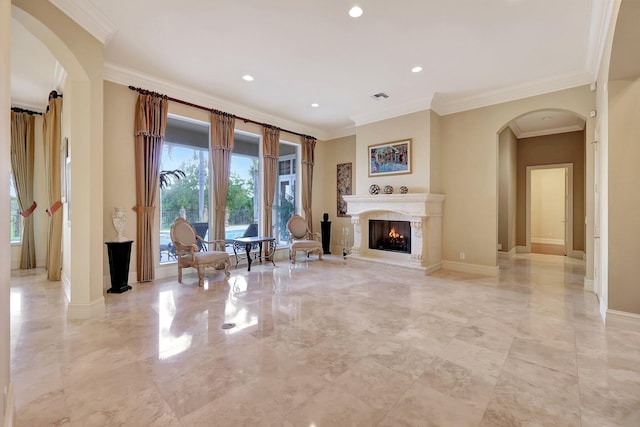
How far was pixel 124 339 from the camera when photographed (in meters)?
2.78

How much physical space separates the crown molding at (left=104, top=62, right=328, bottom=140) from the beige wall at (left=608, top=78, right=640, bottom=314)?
5655mm

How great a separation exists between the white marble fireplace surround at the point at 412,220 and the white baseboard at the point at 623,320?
2.65 metres

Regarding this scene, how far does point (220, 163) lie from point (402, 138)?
148 inches

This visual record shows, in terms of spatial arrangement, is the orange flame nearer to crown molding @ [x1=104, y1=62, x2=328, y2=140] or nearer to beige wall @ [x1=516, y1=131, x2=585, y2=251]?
crown molding @ [x1=104, y1=62, x2=328, y2=140]

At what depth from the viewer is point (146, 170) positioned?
15.8ft

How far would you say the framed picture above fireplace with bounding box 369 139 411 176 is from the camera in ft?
19.8

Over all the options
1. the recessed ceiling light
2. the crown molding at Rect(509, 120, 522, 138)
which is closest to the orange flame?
the crown molding at Rect(509, 120, 522, 138)

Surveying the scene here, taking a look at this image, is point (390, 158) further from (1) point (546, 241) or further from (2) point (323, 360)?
(1) point (546, 241)

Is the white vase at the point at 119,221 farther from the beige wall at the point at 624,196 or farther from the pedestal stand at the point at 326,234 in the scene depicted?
the beige wall at the point at 624,196

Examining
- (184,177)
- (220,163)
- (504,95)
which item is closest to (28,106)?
(184,177)

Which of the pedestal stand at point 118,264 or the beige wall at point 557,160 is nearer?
the pedestal stand at point 118,264

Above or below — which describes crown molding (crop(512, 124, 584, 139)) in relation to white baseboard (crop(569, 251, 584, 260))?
above

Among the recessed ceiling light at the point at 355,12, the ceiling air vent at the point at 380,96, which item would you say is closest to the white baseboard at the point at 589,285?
the ceiling air vent at the point at 380,96

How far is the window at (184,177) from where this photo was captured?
17.5 feet
